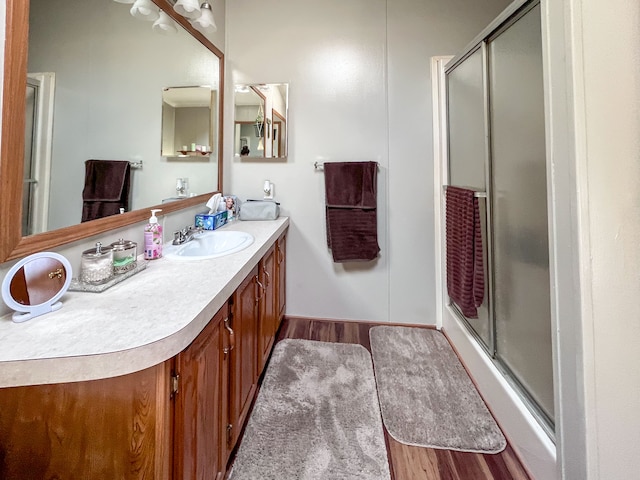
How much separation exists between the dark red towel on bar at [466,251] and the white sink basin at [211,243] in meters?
1.20

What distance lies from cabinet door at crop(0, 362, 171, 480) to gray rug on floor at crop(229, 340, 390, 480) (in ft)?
2.13

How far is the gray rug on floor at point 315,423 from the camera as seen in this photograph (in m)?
1.16

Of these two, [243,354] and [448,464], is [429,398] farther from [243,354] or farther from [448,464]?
[243,354]

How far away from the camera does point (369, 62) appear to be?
7.28ft

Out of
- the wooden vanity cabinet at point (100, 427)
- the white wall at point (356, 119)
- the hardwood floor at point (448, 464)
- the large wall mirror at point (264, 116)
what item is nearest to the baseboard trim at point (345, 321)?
the white wall at point (356, 119)

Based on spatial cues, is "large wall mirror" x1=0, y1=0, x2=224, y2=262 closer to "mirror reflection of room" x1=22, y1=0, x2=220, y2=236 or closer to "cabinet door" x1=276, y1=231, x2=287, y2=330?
"mirror reflection of room" x1=22, y1=0, x2=220, y2=236

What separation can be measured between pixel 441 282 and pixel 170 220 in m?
1.91

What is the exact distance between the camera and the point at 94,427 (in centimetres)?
64

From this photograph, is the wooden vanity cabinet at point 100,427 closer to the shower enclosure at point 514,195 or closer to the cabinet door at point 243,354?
the cabinet door at point 243,354

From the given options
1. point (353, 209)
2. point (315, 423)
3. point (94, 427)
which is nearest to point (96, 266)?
point (94, 427)

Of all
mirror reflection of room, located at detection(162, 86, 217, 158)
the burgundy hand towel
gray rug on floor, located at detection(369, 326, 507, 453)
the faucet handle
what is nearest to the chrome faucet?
the faucet handle

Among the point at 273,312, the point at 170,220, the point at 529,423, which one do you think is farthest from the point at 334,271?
the point at 529,423

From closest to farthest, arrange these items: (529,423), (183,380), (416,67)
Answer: (183,380) < (529,423) < (416,67)

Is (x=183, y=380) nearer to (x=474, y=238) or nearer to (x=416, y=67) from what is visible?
(x=474, y=238)
